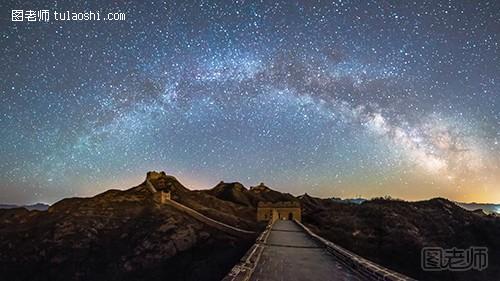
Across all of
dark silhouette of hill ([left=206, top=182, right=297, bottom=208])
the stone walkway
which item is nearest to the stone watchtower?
dark silhouette of hill ([left=206, top=182, right=297, bottom=208])

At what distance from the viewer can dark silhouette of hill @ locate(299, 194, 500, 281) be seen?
41594mm

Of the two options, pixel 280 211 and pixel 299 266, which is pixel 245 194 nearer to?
pixel 280 211

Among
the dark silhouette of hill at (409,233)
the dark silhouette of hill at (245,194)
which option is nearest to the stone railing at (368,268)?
the dark silhouette of hill at (409,233)

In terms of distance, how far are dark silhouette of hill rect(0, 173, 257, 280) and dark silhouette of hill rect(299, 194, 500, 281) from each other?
15.3 m

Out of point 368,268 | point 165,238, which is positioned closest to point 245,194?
point 165,238

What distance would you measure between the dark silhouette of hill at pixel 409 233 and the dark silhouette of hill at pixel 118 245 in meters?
15.3

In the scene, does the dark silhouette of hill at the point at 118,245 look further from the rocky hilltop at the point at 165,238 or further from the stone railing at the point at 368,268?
the stone railing at the point at 368,268

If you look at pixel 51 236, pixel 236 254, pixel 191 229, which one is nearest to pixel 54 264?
pixel 51 236

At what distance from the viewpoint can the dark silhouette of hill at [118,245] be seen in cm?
4056

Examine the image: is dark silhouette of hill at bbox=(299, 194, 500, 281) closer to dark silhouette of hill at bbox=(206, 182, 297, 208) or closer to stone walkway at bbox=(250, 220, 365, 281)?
dark silhouette of hill at bbox=(206, 182, 297, 208)

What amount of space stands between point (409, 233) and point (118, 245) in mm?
45123

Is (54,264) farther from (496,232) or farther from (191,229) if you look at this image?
(496,232)

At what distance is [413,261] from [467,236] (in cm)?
2694

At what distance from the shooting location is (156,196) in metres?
62.9
